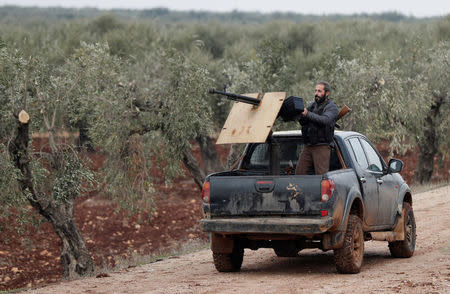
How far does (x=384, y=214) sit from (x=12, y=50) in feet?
28.8

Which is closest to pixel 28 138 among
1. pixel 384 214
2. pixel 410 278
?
pixel 384 214

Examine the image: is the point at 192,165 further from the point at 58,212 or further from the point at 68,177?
the point at 68,177

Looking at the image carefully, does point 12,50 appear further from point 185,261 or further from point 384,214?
point 384,214

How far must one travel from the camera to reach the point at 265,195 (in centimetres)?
1009

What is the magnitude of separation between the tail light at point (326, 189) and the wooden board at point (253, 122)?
3.14ft

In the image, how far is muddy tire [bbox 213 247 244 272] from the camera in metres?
11.0

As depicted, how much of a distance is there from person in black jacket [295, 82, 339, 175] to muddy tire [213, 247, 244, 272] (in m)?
1.42

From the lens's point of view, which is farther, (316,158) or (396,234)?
(396,234)

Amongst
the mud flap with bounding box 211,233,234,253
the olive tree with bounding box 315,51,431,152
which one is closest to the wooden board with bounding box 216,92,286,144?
the mud flap with bounding box 211,233,234,253

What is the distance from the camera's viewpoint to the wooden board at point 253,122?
1023 cm

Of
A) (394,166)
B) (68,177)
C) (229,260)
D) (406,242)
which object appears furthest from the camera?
(68,177)

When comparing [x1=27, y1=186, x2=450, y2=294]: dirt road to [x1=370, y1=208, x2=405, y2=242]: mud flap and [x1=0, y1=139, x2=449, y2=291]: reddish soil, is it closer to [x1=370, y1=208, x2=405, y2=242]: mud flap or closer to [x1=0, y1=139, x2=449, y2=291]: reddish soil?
[x1=370, y1=208, x2=405, y2=242]: mud flap

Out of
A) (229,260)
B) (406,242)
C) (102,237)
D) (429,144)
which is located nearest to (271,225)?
(229,260)

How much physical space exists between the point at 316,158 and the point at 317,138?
0.27 meters
